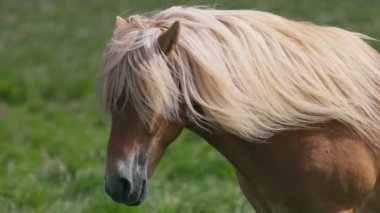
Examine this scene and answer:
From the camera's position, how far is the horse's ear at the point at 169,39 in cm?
348

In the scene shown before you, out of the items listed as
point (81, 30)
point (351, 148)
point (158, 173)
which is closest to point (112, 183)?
point (351, 148)

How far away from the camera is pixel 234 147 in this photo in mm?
3766

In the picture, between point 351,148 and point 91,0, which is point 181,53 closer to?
point 351,148

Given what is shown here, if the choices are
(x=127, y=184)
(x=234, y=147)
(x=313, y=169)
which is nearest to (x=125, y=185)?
(x=127, y=184)

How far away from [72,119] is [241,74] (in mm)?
5678

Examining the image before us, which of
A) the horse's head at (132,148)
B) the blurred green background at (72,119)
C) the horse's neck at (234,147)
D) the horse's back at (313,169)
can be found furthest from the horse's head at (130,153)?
the blurred green background at (72,119)

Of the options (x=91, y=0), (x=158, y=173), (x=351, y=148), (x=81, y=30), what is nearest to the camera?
(x=351, y=148)

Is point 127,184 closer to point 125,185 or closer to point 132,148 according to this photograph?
point 125,185

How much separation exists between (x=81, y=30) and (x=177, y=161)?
600 centimetres

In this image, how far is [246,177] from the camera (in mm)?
3840

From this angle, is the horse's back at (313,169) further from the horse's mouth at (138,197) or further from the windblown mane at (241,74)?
the horse's mouth at (138,197)

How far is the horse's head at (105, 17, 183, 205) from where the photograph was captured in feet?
11.5

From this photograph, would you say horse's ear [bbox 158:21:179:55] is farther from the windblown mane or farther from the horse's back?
the horse's back

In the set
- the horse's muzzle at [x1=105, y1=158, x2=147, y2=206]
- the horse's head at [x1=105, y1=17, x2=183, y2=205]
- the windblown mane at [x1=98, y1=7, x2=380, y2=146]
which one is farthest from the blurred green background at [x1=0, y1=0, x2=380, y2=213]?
the horse's muzzle at [x1=105, y1=158, x2=147, y2=206]
